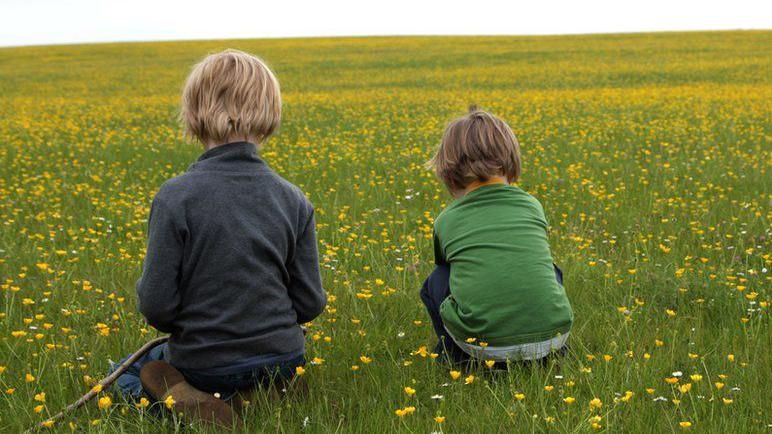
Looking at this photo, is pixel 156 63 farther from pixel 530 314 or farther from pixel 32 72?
pixel 530 314

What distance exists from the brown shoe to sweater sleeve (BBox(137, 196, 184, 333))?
20 centimetres

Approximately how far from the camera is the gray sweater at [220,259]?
2459 mm

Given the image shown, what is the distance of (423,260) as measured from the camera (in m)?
4.69

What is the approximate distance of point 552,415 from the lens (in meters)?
2.56

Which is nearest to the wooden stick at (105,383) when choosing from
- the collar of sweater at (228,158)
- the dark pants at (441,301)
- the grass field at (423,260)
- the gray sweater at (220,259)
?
the grass field at (423,260)

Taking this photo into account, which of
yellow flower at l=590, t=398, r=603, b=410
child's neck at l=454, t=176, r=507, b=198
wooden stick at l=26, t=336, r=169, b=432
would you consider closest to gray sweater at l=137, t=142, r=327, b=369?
wooden stick at l=26, t=336, r=169, b=432

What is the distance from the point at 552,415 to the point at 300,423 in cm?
80

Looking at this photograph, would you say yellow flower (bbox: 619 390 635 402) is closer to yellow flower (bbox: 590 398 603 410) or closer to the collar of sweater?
yellow flower (bbox: 590 398 603 410)

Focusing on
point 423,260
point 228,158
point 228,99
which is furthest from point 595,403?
point 423,260

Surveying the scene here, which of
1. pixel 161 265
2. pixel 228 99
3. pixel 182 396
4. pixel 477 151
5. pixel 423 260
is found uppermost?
pixel 228 99

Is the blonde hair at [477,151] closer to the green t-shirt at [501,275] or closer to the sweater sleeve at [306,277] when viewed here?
the green t-shirt at [501,275]

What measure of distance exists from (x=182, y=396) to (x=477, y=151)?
4.46 feet

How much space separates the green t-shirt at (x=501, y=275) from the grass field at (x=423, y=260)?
0.17m

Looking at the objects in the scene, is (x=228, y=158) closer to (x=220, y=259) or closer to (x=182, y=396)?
(x=220, y=259)
